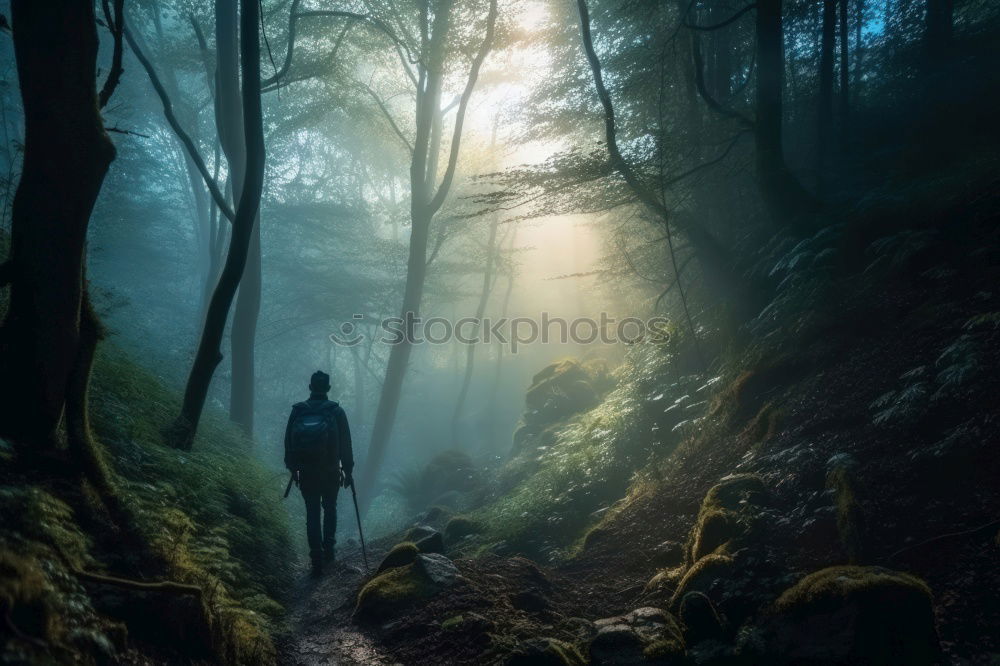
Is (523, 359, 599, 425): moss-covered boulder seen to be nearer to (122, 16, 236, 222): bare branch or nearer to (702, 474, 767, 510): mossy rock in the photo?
(702, 474, 767, 510): mossy rock

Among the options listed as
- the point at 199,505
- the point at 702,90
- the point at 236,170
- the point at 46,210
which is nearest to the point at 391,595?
the point at 199,505

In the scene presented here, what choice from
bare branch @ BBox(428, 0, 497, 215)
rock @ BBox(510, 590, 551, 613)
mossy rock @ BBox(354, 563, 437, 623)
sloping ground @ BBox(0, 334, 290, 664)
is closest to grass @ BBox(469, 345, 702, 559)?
rock @ BBox(510, 590, 551, 613)

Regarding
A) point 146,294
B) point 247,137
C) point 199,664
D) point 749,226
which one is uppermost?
point 146,294

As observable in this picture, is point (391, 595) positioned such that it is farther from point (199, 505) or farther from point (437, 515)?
point (437, 515)

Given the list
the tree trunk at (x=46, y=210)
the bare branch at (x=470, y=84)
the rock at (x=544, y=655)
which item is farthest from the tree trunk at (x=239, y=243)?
the bare branch at (x=470, y=84)

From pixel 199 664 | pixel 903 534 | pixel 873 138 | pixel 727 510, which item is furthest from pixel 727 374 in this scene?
pixel 199 664

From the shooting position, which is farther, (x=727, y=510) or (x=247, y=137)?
(x=247, y=137)

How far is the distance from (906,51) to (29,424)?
1506 centimetres

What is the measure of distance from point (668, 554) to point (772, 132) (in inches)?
265

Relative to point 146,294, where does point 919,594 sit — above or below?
below

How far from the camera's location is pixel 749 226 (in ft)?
35.1

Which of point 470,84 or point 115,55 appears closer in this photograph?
point 115,55

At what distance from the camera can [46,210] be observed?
331 centimetres

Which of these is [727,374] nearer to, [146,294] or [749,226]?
[749,226]
